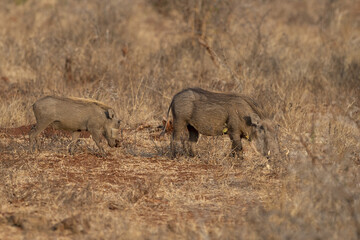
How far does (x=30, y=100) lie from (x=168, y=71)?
2953 millimetres

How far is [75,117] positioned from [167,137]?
1.71 meters

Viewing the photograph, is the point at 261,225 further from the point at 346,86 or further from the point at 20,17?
the point at 20,17

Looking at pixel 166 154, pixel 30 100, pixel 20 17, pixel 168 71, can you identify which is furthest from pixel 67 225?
pixel 20 17

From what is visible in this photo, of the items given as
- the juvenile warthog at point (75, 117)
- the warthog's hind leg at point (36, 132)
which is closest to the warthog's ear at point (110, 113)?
the juvenile warthog at point (75, 117)

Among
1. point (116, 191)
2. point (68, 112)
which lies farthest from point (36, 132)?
point (116, 191)

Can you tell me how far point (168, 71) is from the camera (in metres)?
11.4

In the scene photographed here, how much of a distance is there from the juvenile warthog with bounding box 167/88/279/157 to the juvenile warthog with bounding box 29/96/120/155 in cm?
73

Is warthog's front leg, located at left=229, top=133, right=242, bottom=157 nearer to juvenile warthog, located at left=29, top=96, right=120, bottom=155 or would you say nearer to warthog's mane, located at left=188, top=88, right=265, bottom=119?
warthog's mane, located at left=188, top=88, right=265, bottom=119

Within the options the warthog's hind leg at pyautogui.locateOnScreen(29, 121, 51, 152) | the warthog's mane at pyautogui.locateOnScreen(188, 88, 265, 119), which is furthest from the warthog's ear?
the warthog's mane at pyautogui.locateOnScreen(188, 88, 265, 119)

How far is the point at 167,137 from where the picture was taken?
843 centimetres

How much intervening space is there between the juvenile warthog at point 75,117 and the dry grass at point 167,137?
0.23 metres

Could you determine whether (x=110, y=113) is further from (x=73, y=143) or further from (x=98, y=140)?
(x=73, y=143)

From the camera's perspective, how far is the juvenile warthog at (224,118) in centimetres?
680

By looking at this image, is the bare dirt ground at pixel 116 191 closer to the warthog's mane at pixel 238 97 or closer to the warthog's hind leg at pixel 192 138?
the warthog's hind leg at pixel 192 138
